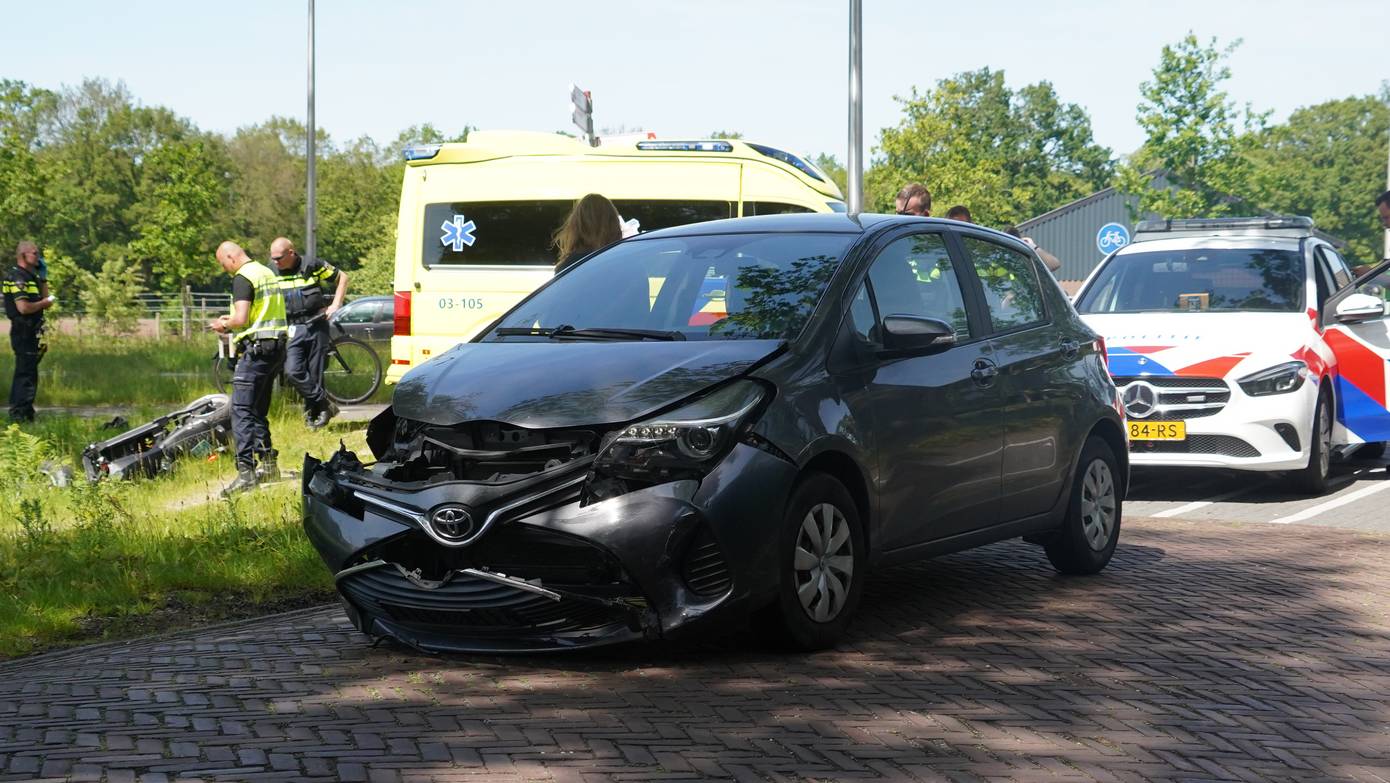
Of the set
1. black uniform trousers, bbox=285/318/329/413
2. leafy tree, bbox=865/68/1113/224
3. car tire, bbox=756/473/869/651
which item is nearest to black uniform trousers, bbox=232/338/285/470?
black uniform trousers, bbox=285/318/329/413

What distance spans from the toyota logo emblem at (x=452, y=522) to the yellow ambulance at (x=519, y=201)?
809cm

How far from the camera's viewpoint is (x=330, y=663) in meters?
5.57

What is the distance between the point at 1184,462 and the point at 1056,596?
3.89m

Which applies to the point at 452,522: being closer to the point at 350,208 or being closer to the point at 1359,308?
the point at 1359,308

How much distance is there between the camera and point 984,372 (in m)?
6.57

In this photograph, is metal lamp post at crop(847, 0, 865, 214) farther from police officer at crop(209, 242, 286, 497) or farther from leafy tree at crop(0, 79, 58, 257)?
leafy tree at crop(0, 79, 58, 257)

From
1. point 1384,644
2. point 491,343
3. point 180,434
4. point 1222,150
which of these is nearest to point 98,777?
point 491,343

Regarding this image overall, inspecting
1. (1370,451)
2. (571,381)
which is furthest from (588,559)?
(1370,451)

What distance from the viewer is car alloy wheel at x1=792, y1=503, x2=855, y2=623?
5.47 metres

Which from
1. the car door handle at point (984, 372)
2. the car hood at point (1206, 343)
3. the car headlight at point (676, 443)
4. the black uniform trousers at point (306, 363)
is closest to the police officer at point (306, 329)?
the black uniform trousers at point (306, 363)

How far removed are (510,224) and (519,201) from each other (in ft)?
0.72

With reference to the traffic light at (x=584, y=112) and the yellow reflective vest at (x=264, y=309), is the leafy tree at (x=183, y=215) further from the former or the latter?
the yellow reflective vest at (x=264, y=309)

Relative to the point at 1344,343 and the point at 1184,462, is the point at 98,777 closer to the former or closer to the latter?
the point at 1184,462

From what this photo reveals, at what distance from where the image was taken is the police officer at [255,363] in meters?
10.7
